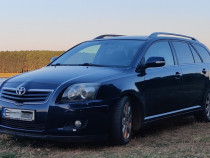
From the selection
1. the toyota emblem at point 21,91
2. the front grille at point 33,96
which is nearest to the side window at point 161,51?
the front grille at point 33,96

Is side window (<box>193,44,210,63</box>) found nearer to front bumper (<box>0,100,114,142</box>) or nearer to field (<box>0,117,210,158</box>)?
field (<box>0,117,210,158</box>)

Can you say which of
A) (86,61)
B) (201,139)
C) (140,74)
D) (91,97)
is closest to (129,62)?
(140,74)

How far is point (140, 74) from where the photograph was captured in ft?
20.5

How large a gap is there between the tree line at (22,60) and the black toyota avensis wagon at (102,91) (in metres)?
45.8

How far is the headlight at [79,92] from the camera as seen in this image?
538 cm

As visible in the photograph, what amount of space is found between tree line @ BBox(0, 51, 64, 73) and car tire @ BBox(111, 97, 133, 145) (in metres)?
47.2

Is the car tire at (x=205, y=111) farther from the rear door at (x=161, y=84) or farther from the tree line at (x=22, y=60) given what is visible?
the tree line at (x=22, y=60)

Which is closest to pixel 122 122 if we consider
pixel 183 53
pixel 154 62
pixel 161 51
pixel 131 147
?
pixel 131 147

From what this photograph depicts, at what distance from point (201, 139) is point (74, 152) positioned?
213 cm

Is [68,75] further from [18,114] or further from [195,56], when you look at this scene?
[195,56]

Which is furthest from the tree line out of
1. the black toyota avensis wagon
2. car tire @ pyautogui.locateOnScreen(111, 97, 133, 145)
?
car tire @ pyautogui.locateOnScreen(111, 97, 133, 145)

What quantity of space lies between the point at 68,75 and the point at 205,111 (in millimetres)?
3699

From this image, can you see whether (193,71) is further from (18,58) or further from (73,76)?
(18,58)

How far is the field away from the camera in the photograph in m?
5.22
